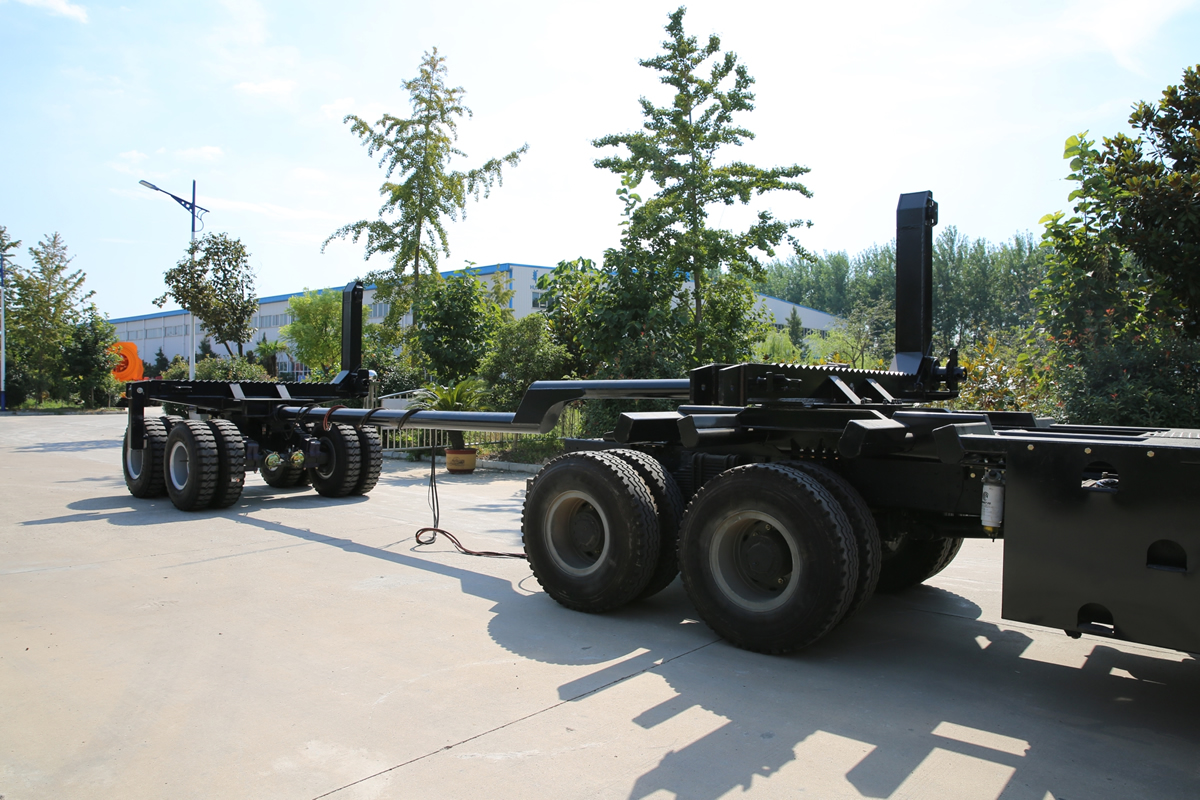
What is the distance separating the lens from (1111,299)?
998cm

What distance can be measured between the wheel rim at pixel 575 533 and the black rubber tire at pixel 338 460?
5.72 meters

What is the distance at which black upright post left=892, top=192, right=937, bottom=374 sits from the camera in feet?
18.7

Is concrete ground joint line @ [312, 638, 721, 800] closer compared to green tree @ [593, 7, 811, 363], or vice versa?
concrete ground joint line @ [312, 638, 721, 800]

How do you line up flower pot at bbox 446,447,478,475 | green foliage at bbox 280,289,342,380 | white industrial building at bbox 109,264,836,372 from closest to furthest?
flower pot at bbox 446,447,478,475, green foliage at bbox 280,289,342,380, white industrial building at bbox 109,264,836,372

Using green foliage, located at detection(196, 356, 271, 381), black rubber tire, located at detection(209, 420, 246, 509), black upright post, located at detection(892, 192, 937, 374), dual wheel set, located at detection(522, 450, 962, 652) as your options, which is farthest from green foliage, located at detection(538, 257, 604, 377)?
green foliage, located at detection(196, 356, 271, 381)

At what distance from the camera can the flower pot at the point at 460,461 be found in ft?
47.4

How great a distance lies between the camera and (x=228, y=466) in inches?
374

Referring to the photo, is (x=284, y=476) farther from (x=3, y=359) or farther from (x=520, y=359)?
(x=3, y=359)

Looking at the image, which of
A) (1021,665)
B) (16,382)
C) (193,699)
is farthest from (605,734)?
(16,382)

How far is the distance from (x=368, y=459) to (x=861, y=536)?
25.7 feet

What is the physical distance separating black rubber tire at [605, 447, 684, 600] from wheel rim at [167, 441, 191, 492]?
6852mm

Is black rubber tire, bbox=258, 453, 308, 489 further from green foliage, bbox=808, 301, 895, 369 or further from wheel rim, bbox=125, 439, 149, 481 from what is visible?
green foliage, bbox=808, 301, 895, 369

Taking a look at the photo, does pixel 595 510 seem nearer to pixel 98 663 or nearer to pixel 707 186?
pixel 98 663

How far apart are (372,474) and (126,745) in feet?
24.6
